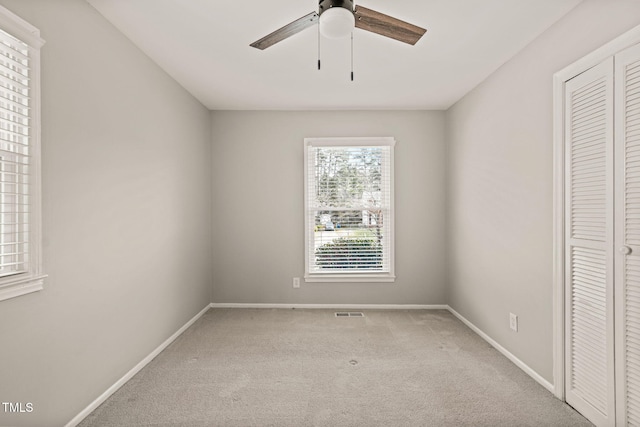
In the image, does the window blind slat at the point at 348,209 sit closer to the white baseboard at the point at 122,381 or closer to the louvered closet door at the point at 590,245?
the white baseboard at the point at 122,381

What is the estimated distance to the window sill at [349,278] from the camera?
4152mm

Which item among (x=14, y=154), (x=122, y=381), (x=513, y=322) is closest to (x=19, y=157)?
(x=14, y=154)

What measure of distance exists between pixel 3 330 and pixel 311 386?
5.89ft

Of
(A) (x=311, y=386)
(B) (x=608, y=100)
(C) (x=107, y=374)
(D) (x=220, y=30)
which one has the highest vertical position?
(D) (x=220, y=30)

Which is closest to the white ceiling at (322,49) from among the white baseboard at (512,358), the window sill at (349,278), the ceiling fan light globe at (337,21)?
the ceiling fan light globe at (337,21)

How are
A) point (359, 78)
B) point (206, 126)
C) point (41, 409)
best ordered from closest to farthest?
point (41, 409) < point (359, 78) < point (206, 126)

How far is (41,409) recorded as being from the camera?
171cm

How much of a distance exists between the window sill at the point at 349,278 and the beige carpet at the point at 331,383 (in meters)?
0.74

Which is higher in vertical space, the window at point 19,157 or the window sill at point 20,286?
the window at point 19,157

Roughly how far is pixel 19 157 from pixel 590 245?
3.17 m

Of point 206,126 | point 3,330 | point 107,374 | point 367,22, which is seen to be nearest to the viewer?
point 3,330

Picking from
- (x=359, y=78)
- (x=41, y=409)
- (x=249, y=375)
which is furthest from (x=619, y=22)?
(x=41, y=409)

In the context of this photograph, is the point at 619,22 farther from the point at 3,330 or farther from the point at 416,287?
the point at 3,330

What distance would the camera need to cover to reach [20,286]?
1580 millimetres
